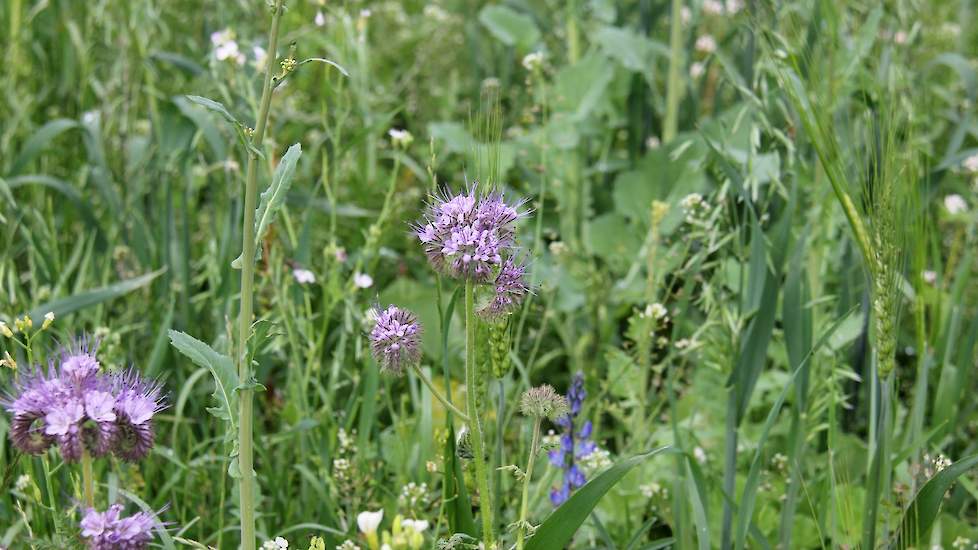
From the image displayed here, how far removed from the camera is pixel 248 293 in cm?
131

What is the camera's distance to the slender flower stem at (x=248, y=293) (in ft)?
4.28

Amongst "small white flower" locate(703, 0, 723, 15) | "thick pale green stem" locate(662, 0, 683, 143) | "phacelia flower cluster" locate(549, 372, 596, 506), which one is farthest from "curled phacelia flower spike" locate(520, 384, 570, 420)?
"small white flower" locate(703, 0, 723, 15)

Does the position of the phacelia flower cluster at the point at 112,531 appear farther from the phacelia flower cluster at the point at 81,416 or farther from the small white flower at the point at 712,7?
the small white flower at the point at 712,7

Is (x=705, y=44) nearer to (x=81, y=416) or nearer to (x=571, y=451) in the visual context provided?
(x=571, y=451)

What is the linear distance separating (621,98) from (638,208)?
0.54m

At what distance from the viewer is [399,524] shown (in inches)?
41.6

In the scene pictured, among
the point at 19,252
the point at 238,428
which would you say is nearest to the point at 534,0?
the point at 19,252

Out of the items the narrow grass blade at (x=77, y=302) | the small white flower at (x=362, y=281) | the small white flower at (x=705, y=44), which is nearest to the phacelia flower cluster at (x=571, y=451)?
the small white flower at (x=362, y=281)

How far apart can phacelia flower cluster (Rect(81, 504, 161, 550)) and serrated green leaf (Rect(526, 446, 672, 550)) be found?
470 millimetres

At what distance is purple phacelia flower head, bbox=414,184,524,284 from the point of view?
1259 mm

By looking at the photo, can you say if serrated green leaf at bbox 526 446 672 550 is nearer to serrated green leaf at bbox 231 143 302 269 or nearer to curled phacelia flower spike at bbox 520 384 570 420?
curled phacelia flower spike at bbox 520 384 570 420

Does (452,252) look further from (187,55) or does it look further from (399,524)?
(187,55)

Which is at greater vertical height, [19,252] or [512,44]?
[512,44]

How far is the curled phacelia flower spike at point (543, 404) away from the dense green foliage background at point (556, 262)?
25 cm
